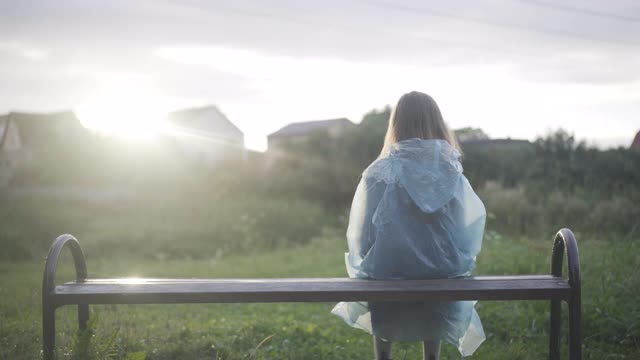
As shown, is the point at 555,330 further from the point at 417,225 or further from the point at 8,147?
the point at 8,147

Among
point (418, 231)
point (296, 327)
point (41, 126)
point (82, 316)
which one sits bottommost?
point (296, 327)

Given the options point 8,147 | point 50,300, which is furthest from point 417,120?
point 8,147

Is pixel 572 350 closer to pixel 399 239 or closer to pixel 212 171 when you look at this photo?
pixel 399 239

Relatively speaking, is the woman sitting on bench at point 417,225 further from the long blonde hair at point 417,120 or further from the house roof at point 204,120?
the house roof at point 204,120

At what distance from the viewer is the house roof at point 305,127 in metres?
20.7

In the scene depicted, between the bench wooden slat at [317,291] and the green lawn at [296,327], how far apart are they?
219 millimetres

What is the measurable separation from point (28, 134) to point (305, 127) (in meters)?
13.3

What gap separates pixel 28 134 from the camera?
14.5 metres

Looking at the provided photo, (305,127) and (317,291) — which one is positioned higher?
(305,127)

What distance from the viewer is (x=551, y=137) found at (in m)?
15.1

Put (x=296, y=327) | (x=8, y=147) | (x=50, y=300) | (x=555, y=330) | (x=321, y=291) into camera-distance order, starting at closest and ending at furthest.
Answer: (x=321, y=291), (x=50, y=300), (x=555, y=330), (x=296, y=327), (x=8, y=147)

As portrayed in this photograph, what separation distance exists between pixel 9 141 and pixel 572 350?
13.8 m

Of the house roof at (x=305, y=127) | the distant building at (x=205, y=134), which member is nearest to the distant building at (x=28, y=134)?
the distant building at (x=205, y=134)

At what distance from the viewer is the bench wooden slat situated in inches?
103
